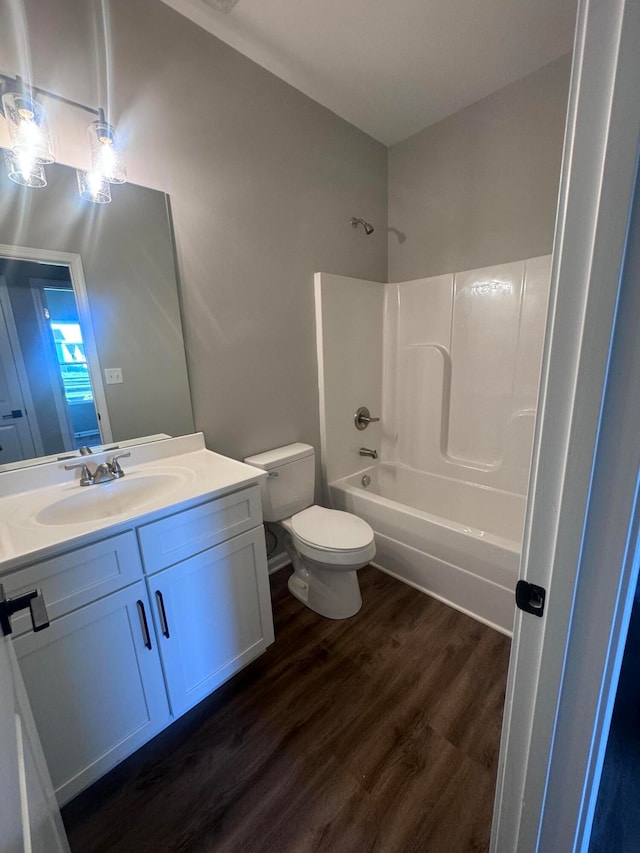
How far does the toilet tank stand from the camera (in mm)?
1854

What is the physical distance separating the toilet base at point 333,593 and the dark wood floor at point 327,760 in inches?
5.5

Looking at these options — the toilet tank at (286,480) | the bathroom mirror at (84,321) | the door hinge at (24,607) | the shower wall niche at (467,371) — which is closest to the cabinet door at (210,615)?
the toilet tank at (286,480)

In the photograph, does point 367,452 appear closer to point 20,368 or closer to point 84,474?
point 84,474

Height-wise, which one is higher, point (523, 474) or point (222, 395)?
point (222, 395)

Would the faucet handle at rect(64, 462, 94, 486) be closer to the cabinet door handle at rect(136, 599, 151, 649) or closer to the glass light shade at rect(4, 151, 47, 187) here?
the cabinet door handle at rect(136, 599, 151, 649)

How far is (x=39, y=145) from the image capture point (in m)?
1.15

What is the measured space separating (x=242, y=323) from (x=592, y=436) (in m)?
1.65

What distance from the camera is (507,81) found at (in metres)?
1.87

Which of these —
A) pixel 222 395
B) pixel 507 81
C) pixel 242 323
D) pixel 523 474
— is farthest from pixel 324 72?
pixel 523 474

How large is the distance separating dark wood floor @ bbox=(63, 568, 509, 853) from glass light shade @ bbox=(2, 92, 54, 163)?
Result: 6.79 feet

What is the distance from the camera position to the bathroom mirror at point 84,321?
122 cm

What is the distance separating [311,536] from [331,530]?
11 cm

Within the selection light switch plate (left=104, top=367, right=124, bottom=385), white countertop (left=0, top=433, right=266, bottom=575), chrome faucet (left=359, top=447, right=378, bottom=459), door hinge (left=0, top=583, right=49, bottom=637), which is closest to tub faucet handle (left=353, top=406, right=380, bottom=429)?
chrome faucet (left=359, top=447, right=378, bottom=459)

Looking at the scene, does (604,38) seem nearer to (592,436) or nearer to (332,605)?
(592,436)
